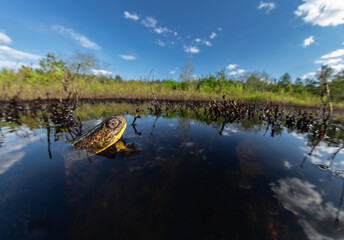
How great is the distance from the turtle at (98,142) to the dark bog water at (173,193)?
0.35 ft

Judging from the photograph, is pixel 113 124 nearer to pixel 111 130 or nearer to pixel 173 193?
pixel 111 130

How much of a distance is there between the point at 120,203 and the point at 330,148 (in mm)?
4616

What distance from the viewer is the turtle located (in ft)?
7.26

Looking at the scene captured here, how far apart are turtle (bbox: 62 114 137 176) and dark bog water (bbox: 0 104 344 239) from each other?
107 millimetres

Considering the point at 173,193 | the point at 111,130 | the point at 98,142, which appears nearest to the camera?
the point at 173,193

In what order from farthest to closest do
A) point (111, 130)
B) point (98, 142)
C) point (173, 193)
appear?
point (111, 130)
point (98, 142)
point (173, 193)

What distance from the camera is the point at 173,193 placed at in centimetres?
142

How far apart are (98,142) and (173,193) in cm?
201

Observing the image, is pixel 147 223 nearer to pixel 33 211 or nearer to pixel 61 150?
pixel 33 211

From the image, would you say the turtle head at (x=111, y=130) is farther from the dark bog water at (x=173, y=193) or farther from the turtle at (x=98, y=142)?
the dark bog water at (x=173, y=193)

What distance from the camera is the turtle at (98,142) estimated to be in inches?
87.1

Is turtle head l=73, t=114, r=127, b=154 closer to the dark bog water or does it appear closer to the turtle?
the turtle

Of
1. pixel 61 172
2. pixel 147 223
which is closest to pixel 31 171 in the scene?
pixel 61 172

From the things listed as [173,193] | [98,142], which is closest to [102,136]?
[98,142]
